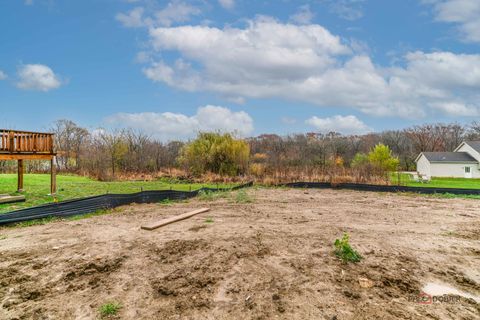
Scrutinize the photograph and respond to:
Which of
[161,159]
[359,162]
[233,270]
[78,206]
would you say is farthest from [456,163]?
[78,206]

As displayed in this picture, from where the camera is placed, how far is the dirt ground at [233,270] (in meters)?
2.73

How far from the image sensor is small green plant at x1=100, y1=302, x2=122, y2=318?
265 cm

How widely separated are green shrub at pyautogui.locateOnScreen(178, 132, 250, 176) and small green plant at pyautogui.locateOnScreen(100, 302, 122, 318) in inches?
583

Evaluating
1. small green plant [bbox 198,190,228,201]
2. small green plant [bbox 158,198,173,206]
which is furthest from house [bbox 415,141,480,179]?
small green plant [bbox 158,198,173,206]

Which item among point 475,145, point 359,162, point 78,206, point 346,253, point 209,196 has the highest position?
point 475,145

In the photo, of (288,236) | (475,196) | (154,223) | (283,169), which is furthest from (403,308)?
(283,169)

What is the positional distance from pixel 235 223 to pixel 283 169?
11049 millimetres

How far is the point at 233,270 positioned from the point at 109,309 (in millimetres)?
1373

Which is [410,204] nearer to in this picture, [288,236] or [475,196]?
[475,196]

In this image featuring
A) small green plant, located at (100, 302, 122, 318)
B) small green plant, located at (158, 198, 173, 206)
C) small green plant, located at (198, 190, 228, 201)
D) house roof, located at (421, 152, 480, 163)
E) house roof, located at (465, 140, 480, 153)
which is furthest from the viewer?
house roof, located at (421, 152, 480, 163)

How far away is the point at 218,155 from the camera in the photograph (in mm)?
17922

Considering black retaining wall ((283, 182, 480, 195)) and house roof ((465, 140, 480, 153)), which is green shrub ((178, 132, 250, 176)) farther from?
house roof ((465, 140, 480, 153))

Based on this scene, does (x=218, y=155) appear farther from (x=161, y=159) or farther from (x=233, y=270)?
(x=233, y=270)

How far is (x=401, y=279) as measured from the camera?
3299mm
